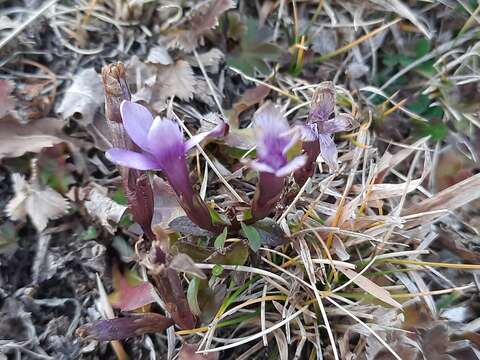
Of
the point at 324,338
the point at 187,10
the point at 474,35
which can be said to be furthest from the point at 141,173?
the point at 474,35

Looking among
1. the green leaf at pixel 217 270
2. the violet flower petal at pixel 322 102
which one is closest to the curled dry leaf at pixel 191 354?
the green leaf at pixel 217 270

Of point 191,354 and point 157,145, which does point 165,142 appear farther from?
point 191,354

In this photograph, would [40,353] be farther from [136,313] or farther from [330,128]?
[330,128]

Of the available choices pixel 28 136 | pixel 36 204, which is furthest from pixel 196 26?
pixel 36 204

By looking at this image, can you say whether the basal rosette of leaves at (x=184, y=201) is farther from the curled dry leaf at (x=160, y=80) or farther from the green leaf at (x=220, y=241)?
the curled dry leaf at (x=160, y=80)

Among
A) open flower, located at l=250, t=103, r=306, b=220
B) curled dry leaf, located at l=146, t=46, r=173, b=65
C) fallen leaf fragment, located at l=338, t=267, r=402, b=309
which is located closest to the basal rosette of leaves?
open flower, located at l=250, t=103, r=306, b=220

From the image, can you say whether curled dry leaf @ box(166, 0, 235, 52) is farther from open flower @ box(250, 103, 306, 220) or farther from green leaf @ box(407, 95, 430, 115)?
open flower @ box(250, 103, 306, 220)
